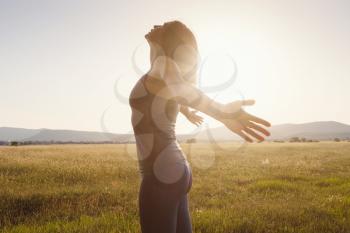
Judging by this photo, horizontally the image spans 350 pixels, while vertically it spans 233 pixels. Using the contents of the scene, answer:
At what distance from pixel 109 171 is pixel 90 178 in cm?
174

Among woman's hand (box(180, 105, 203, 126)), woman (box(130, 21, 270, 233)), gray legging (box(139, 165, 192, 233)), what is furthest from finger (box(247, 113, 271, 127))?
woman's hand (box(180, 105, 203, 126))

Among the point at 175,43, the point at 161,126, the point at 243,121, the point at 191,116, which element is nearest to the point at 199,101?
the point at 243,121

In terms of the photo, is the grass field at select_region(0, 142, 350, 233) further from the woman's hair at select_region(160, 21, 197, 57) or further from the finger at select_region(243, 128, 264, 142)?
the finger at select_region(243, 128, 264, 142)

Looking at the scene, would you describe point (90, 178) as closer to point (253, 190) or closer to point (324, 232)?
point (253, 190)

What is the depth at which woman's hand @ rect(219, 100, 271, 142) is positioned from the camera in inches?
82.2

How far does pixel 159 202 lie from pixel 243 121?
96cm

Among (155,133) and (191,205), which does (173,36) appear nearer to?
(155,133)

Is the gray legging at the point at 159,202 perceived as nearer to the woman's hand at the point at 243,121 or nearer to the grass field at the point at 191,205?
the woman's hand at the point at 243,121

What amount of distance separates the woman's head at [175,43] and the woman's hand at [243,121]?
0.75 m

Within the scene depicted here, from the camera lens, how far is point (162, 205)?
2600 mm

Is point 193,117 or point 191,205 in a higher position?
point 193,117

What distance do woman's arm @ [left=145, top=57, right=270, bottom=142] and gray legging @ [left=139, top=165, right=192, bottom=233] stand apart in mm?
657

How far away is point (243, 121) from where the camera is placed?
2.12m

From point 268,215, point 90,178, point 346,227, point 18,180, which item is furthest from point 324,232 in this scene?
point 18,180
